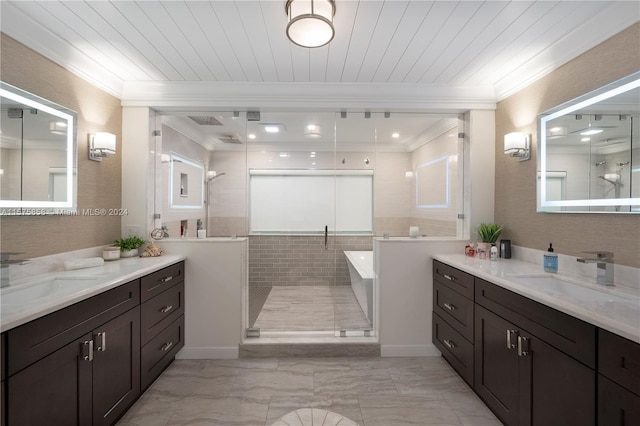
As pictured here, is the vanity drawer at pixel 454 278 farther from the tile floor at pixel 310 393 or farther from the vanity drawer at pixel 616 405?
the vanity drawer at pixel 616 405

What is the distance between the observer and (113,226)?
8.75 feet

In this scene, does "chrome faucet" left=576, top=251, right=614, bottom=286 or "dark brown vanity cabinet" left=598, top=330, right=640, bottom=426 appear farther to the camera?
"chrome faucet" left=576, top=251, right=614, bottom=286

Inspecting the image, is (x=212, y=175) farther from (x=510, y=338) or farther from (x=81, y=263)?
(x=510, y=338)

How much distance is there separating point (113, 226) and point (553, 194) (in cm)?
372

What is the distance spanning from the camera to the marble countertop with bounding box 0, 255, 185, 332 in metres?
1.24

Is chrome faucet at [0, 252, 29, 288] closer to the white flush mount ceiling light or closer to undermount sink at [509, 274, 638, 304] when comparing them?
the white flush mount ceiling light

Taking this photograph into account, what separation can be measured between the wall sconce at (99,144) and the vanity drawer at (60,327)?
1.21m

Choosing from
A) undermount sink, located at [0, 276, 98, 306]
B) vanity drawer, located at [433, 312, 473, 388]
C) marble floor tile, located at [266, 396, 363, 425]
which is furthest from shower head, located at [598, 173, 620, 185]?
undermount sink, located at [0, 276, 98, 306]

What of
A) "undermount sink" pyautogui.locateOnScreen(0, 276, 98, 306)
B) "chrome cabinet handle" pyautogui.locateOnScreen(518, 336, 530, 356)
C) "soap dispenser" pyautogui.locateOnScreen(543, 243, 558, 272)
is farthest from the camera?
"soap dispenser" pyautogui.locateOnScreen(543, 243, 558, 272)

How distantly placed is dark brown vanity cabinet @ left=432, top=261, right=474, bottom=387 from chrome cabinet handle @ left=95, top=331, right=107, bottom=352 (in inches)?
96.1

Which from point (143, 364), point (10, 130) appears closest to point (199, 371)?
point (143, 364)

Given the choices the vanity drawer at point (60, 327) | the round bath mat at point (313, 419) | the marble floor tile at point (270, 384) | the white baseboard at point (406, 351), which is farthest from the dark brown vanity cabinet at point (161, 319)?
the white baseboard at point (406, 351)

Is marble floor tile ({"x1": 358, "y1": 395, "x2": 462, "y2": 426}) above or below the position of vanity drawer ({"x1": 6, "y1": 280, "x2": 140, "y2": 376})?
below

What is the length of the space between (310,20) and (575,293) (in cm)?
221
